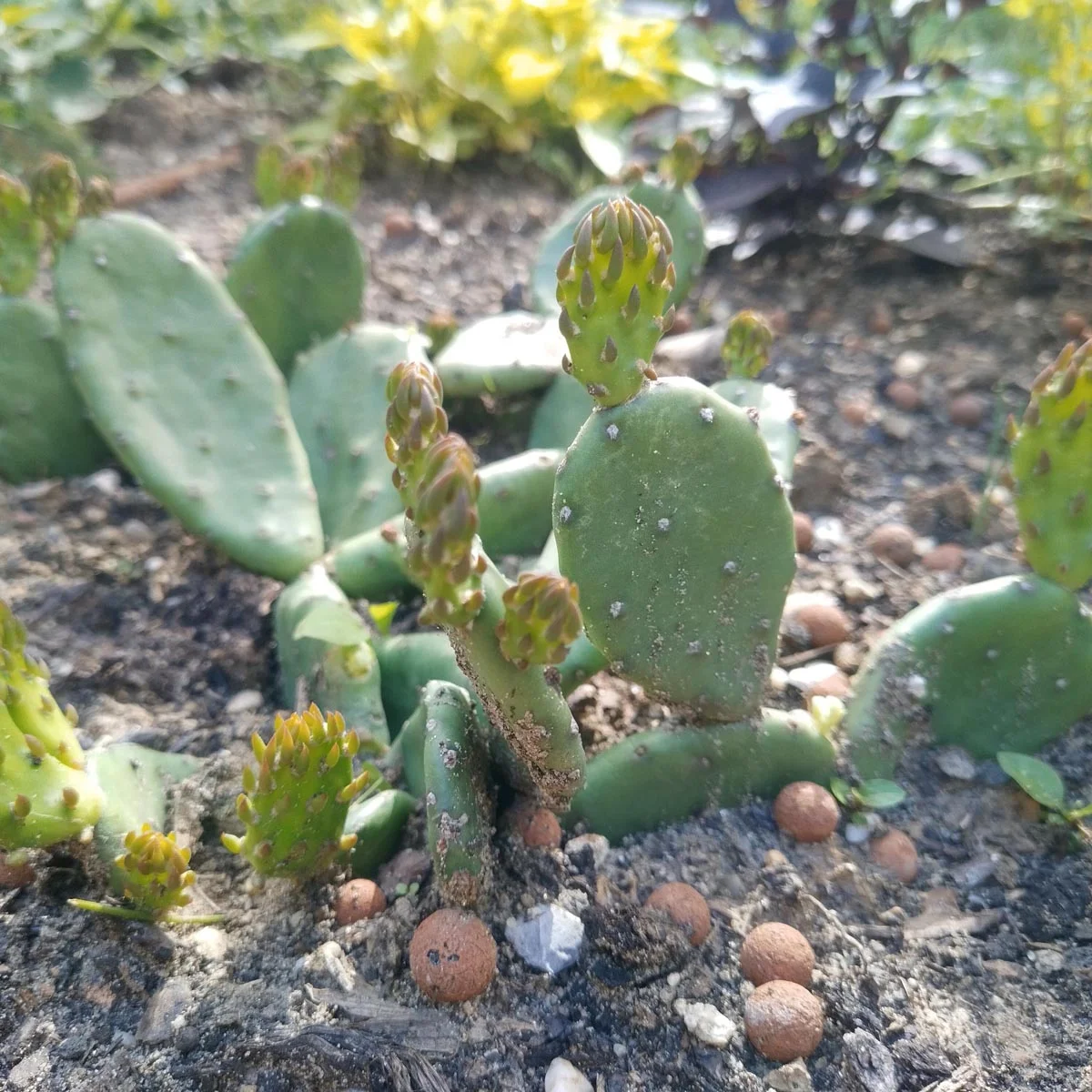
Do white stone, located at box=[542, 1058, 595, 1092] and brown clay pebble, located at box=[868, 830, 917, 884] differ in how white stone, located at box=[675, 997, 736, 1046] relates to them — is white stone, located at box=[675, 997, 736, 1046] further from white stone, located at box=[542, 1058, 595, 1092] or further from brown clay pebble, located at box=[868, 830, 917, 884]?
brown clay pebble, located at box=[868, 830, 917, 884]

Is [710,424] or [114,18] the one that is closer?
[710,424]

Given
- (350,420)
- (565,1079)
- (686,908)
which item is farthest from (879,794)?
(350,420)

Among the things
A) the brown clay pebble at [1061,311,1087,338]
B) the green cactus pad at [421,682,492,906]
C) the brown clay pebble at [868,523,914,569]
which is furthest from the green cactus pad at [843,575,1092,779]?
the brown clay pebble at [1061,311,1087,338]

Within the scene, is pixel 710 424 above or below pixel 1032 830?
above

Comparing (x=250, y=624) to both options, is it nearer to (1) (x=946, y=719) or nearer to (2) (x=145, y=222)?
(2) (x=145, y=222)

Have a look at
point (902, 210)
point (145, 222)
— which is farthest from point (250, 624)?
point (902, 210)

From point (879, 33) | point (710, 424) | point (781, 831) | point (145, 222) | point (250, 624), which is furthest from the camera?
point (879, 33)

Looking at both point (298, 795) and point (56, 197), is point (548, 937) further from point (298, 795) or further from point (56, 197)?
point (56, 197)

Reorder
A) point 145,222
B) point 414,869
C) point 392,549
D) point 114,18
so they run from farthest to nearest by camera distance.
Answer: point 114,18 < point 145,222 < point 392,549 < point 414,869
